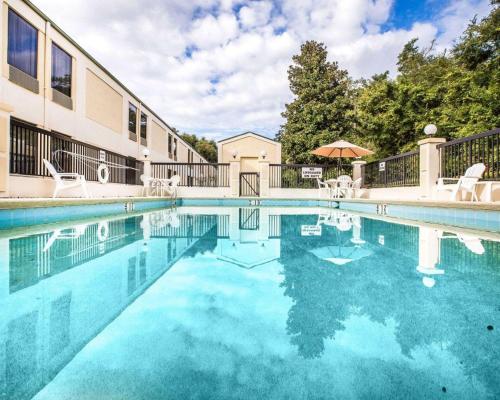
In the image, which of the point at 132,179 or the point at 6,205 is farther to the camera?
the point at 132,179

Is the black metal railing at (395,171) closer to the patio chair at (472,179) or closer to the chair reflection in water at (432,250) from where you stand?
the patio chair at (472,179)

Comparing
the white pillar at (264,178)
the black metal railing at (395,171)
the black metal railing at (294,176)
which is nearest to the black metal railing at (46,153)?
the white pillar at (264,178)

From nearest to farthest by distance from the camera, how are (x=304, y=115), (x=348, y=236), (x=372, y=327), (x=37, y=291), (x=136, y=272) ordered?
(x=372, y=327) < (x=37, y=291) < (x=136, y=272) < (x=348, y=236) < (x=304, y=115)

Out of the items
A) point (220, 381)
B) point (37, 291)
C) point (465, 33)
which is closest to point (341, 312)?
point (220, 381)

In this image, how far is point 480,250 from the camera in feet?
9.82

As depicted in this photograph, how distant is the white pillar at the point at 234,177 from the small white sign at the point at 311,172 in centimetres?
312

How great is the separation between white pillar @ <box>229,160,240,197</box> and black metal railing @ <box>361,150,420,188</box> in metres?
5.75

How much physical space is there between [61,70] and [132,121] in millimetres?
5862

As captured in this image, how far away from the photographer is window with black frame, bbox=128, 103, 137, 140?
16.0 meters

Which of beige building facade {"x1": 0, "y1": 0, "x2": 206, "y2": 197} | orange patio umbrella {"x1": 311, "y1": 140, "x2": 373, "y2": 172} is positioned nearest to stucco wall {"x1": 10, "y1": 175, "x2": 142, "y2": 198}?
beige building facade {"x1": 0, "y1": 0, "x2": 206, "y2": 197}

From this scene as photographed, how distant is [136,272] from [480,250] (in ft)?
10.6

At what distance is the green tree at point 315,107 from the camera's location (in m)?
17.3

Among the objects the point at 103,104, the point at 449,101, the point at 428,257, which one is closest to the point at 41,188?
the point at 103,104

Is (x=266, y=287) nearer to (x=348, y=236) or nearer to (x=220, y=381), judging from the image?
(x=220, y=381)
